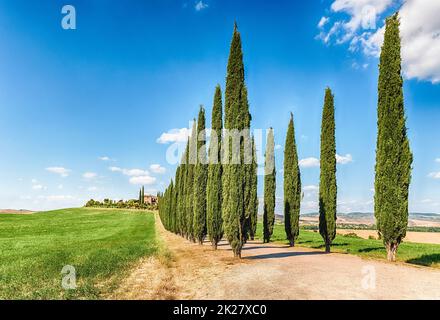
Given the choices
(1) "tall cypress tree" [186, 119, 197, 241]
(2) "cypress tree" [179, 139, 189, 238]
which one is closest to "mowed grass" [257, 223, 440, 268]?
(1) "tall cypress tree" [186, 119, 197, 241]

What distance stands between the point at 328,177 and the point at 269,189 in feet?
27.4

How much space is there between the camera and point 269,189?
27016 millimetres

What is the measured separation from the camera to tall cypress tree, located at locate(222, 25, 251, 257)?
48.8 feet

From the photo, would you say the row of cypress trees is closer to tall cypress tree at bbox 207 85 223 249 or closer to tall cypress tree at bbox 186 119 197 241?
tall cypress tree at bbox 207 85 223 249

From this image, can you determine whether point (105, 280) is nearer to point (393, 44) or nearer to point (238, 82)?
point (238, 82)

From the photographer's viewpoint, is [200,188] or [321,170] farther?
[200,188]

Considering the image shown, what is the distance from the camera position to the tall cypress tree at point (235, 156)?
48.8 feet

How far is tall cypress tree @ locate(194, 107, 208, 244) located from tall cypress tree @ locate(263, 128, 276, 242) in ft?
20.4

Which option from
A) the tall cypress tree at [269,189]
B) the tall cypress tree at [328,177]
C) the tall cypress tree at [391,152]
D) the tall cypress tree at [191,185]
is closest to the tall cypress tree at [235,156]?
the tall cypress tree at [328,177]

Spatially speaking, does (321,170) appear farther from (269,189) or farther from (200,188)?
(200,188)

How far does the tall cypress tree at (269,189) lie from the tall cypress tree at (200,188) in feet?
20.4

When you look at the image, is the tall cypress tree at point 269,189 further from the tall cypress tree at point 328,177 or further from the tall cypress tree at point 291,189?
the tall cypress tree at point 328,177

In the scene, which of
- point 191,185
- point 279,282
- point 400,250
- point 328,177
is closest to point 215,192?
point 328,177
